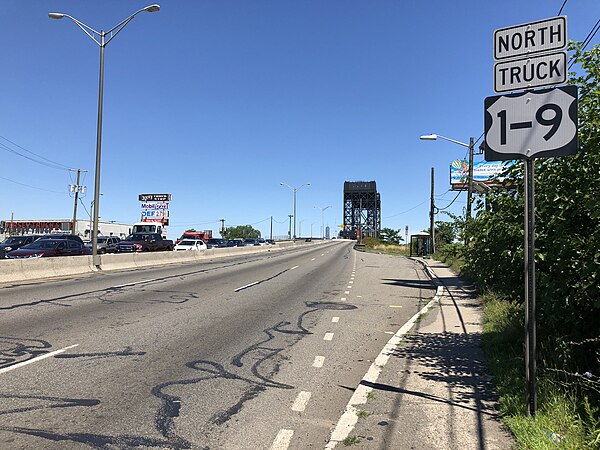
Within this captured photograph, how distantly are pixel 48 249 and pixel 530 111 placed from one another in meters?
23.6

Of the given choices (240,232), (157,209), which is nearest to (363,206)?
(240,232)

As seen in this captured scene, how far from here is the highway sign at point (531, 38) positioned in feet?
14.8

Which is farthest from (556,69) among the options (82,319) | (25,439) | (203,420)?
(82,319)

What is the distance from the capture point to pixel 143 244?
126 feet

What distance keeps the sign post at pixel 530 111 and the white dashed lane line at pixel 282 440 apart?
87.1 inches

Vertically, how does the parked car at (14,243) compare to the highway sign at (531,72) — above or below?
below

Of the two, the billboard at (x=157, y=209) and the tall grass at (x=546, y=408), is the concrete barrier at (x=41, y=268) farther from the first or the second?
→ the billboard at (x=157, y=209)

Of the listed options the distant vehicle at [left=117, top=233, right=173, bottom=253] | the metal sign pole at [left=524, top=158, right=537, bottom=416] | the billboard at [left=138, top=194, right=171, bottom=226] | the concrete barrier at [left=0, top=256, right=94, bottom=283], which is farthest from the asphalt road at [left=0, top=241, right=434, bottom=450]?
Answer: the billboard at [left=138, top=194, right=171, bottom=226]

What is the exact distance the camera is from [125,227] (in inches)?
4660

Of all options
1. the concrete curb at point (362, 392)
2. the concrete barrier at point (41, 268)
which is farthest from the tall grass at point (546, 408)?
the concrete barrier at point (41, 268)

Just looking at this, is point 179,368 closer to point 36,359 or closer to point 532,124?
point 36,359

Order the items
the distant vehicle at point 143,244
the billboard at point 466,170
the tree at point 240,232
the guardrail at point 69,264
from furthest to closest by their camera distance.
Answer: the tree at point 240,232
the billboard at point 466,170
the distant vehicle at point 143,244
the guardrail at point 69,264

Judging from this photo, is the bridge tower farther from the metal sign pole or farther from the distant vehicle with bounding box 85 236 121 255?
the metal sign pole

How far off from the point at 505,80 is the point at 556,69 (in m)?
0.46
